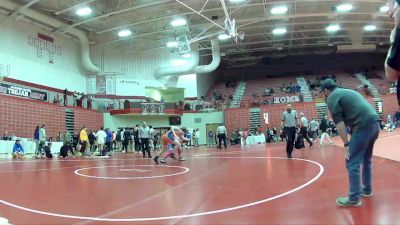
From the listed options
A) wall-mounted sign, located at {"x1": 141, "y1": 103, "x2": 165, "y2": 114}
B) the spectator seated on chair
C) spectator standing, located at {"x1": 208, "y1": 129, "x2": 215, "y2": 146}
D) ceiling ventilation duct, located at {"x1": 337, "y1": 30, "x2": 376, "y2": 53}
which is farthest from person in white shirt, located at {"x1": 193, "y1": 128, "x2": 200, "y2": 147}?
ceiling ventilation duct, located at {"x1": 337, "y1": 30, "x2": 376, "y2": 53}

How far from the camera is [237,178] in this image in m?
7.03

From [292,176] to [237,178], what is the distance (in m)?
1.06

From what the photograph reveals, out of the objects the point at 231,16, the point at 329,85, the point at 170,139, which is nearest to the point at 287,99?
the point at 231,16

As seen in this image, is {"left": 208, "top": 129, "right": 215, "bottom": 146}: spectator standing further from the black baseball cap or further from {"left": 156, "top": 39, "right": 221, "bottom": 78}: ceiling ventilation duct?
the black baseball cap

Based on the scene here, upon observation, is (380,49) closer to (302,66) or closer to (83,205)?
(302,66)

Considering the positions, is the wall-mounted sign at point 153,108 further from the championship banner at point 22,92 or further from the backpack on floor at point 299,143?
the backpack on floor at point 299,143

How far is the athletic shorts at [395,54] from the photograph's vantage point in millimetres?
2064

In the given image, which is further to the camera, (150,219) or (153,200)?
(153,200)

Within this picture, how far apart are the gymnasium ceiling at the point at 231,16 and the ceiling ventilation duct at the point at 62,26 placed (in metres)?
0.53

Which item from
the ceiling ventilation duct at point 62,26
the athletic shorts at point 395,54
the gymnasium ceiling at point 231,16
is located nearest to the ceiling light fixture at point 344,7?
the gymnasium ceiling at point 231,16

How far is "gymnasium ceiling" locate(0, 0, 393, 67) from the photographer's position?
2462 centimetres

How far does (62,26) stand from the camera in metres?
26.6

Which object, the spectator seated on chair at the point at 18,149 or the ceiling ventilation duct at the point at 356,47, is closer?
the spectator seated on chair at the point at 18,149

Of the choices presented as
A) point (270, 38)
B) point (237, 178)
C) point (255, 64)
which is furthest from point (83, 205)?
point (255, 64)
